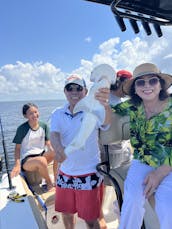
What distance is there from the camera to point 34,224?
216 centimetres

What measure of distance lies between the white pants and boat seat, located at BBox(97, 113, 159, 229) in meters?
0.20

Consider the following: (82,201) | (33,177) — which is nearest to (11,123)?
(33,177)

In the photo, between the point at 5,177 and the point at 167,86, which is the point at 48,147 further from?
the point at 167,86

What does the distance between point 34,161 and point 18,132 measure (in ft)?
1.62

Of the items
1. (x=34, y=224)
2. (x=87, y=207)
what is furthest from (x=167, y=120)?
(x=34, y=224)

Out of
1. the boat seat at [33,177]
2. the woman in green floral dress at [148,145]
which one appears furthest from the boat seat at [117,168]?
the boat seat at [33,177]

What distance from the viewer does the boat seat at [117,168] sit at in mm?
2094

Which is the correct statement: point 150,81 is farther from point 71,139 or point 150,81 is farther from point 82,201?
point 82,201

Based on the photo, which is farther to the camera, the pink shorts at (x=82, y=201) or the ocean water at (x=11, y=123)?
the ocean water at (x=11, y=123)

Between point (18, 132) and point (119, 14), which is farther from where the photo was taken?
point (18, 132)

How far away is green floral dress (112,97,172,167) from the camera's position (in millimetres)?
1896

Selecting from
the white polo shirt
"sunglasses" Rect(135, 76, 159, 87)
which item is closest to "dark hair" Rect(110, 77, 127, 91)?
the white polo shirt

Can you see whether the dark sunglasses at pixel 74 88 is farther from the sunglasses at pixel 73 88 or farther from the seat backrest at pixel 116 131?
the seat backrest at pixel 116 131

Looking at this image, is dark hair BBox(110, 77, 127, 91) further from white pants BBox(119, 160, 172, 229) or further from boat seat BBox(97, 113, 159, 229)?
white pants BBox(119, 160, 172, 229)
